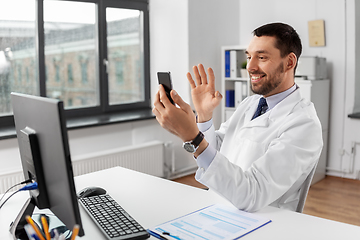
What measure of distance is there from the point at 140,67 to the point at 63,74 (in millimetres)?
990

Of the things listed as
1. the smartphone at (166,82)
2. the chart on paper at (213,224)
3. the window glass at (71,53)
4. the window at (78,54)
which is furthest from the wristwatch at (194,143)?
the window glass at (71,53)

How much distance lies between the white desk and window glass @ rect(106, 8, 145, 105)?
248cm

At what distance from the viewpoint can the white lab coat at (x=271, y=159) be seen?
1.40m

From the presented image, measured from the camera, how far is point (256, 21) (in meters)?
4.84

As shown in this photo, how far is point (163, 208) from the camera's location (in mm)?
1543

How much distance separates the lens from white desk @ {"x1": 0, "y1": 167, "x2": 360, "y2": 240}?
1311mm

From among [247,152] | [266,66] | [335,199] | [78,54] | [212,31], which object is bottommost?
→ [335,199]

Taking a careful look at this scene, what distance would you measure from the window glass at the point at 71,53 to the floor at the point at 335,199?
1.42 m

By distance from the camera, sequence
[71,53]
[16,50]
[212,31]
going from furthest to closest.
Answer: [212,31]
[71,53]
[16,50]

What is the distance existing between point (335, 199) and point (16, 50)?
3.23m

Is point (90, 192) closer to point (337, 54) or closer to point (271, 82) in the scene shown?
point (271, 82)

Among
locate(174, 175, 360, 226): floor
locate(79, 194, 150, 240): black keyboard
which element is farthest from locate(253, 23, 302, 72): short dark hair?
locate(174, 175, 360, 226): floor

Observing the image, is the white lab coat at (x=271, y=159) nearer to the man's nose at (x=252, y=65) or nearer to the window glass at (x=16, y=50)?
the man's nose at (x=252, y=65)

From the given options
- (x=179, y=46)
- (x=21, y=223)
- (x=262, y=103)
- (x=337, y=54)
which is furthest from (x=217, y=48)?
(x=21, y=223)
